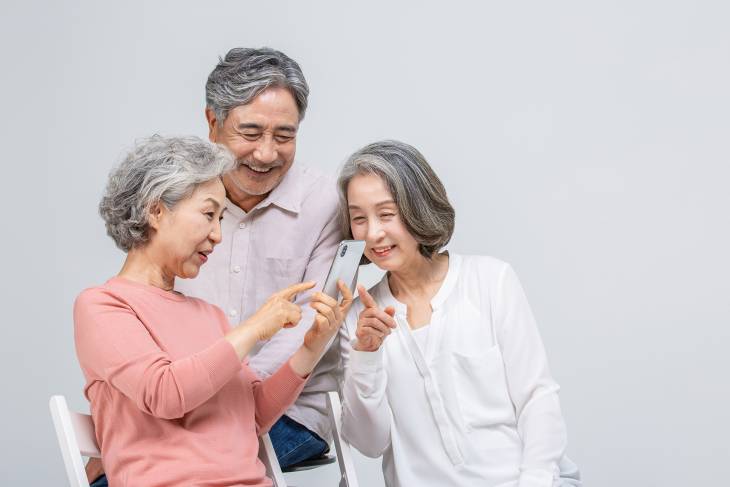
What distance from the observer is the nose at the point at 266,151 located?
2.94 meters

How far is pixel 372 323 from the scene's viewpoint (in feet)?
8.55

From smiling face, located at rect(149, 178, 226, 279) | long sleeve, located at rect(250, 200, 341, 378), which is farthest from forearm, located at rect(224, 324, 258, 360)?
long sleeve, located at rect(250, 200, 341, 378)

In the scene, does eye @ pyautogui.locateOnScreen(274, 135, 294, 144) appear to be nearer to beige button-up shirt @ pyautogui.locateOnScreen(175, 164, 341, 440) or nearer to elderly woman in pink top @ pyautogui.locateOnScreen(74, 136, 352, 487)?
beige button-up shirt @ pyautogui.locateOnScreen(175, 164, 341, 440)

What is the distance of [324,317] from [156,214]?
1.50 feet

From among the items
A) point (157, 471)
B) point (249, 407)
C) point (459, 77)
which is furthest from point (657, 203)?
point (157, 471)

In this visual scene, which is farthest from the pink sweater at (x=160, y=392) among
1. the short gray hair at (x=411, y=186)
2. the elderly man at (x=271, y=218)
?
the short gray hair at (x=411, y=186)

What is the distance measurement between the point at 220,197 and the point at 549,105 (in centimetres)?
217

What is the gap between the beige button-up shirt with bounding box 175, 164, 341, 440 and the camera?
119 inches

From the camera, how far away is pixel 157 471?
2.27 meters

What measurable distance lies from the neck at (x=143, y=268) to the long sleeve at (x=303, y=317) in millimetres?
490

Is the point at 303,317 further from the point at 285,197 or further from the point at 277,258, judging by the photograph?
the point at 285,197

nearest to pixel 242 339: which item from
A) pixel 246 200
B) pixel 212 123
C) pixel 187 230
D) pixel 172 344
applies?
pixel 172 344

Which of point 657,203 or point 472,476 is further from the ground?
point 657,203

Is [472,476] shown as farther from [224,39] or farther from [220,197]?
[224,39]
